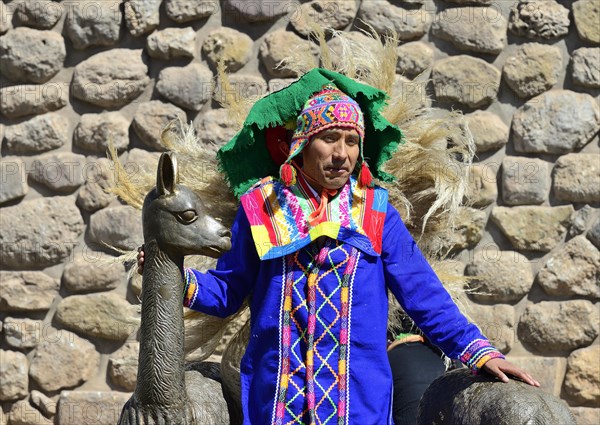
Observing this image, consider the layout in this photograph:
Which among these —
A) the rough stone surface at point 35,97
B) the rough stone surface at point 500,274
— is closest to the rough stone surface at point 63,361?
the rough stone surface at point 35,97

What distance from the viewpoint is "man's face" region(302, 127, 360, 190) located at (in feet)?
8.34

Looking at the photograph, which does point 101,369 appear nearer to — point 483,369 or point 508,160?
point 508,160

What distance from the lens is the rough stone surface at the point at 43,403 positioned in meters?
4.21

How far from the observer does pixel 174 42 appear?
4078 millimetres

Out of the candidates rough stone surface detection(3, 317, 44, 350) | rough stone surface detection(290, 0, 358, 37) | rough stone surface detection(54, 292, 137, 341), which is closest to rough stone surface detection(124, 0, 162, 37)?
rough stone surface detection(290, 0, 358, 37)

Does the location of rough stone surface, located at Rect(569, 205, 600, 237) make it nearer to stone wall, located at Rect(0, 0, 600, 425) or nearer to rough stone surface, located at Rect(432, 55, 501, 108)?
stone wall, located at Rect(0, 0, 600, 425)

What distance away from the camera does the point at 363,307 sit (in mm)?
2543

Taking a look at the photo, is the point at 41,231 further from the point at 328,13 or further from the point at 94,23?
the point at 328,13

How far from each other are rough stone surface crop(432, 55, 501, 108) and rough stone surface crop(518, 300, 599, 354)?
0.87 metres

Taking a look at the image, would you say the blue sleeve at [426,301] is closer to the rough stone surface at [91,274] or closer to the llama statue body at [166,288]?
the llama statue body at [166,288]

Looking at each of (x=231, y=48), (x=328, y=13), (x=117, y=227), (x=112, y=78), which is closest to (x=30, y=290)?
(x=117, y=227)

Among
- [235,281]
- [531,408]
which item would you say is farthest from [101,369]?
[531,408]

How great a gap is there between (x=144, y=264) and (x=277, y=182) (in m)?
0.52

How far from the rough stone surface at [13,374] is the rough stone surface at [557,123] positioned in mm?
2248
